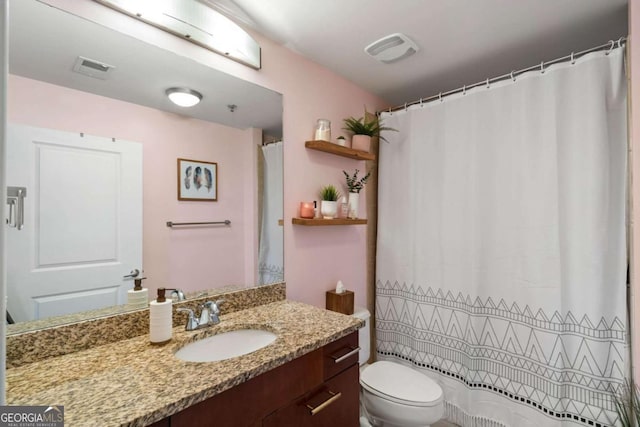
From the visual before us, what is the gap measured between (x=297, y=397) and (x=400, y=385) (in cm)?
82

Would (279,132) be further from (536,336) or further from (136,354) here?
(536,336)

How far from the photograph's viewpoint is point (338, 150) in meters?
1.91

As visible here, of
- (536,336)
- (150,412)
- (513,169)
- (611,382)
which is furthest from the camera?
(513,169)

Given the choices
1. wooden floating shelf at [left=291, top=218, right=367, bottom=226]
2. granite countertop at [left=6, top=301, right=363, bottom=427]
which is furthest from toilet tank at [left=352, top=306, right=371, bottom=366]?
granite countertop at [left=6, top=301, right=363, bottom=427]

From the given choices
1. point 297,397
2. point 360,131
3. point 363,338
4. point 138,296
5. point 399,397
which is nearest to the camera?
point 297,397

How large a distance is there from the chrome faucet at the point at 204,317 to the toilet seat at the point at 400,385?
3.04 feet

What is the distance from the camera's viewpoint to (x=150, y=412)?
Result: 71 cm

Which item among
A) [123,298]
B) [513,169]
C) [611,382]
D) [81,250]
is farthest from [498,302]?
[81,250]

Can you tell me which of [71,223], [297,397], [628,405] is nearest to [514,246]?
[628,405]

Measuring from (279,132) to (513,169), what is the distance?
1390 millimetres

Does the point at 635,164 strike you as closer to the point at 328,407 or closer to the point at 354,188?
the point at 354,188

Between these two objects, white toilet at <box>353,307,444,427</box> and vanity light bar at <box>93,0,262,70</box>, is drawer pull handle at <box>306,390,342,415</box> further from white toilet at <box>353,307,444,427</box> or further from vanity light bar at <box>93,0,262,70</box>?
vanity light bar at <box>93,0,262,70</box>

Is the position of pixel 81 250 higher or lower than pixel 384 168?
lower

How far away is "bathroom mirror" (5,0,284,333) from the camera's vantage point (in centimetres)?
102
